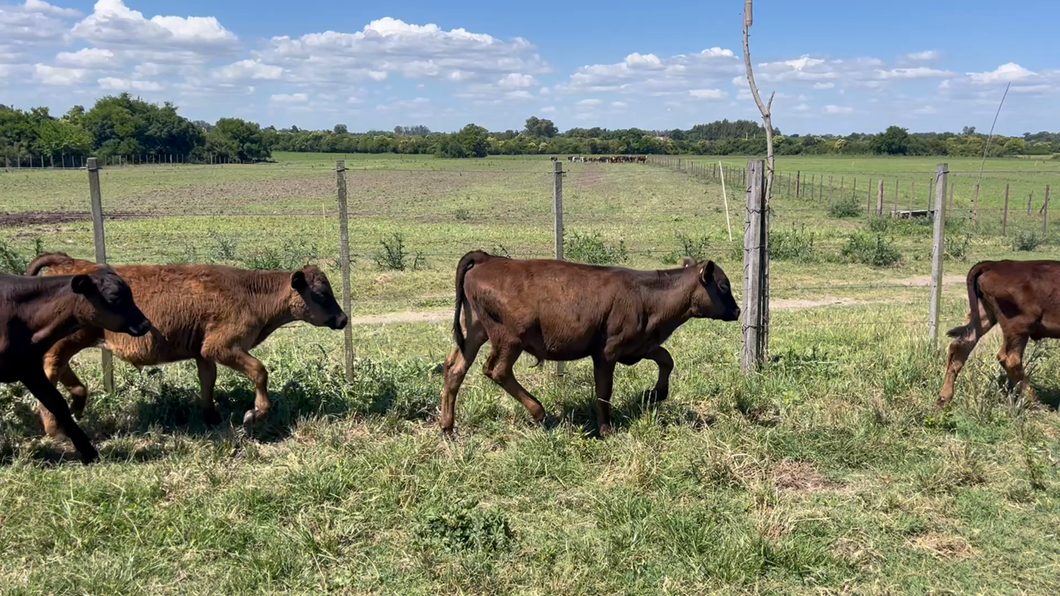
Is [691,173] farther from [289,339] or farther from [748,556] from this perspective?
[748,556]

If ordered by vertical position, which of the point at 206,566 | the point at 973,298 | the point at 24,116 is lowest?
the point at 206,566

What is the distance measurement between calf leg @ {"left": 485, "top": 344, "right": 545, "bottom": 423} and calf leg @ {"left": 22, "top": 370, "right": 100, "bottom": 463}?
10.8 ft

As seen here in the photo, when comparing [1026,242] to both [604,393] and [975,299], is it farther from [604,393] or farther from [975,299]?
[604,393]

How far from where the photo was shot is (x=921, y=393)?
8.05 meters

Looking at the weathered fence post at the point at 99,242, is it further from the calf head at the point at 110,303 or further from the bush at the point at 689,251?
the bush at the point at 689,251

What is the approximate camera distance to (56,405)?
6.38 meters

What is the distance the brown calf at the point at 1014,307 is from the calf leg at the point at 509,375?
3880 mm

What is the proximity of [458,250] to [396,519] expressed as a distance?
1723 centimetres

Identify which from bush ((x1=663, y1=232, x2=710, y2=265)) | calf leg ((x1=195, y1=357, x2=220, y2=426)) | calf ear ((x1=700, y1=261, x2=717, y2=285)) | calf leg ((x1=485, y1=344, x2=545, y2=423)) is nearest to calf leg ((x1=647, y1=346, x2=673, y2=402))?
calf ear ((x1=700, y1=261, x2=717, y2=285))

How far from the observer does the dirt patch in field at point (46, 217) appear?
29062 millimetres

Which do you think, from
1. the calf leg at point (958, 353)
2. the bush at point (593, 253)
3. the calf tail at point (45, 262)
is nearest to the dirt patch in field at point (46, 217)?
the bush at point (593, 253)

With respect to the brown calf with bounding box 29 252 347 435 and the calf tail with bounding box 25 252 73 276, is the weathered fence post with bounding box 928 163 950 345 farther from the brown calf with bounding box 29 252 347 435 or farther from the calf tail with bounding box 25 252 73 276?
the calf tail with bounding box 25 252 73 276

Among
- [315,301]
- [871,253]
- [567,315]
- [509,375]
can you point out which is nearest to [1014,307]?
[567,315]

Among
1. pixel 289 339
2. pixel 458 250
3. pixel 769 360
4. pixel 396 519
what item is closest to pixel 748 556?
pixel 396 519
